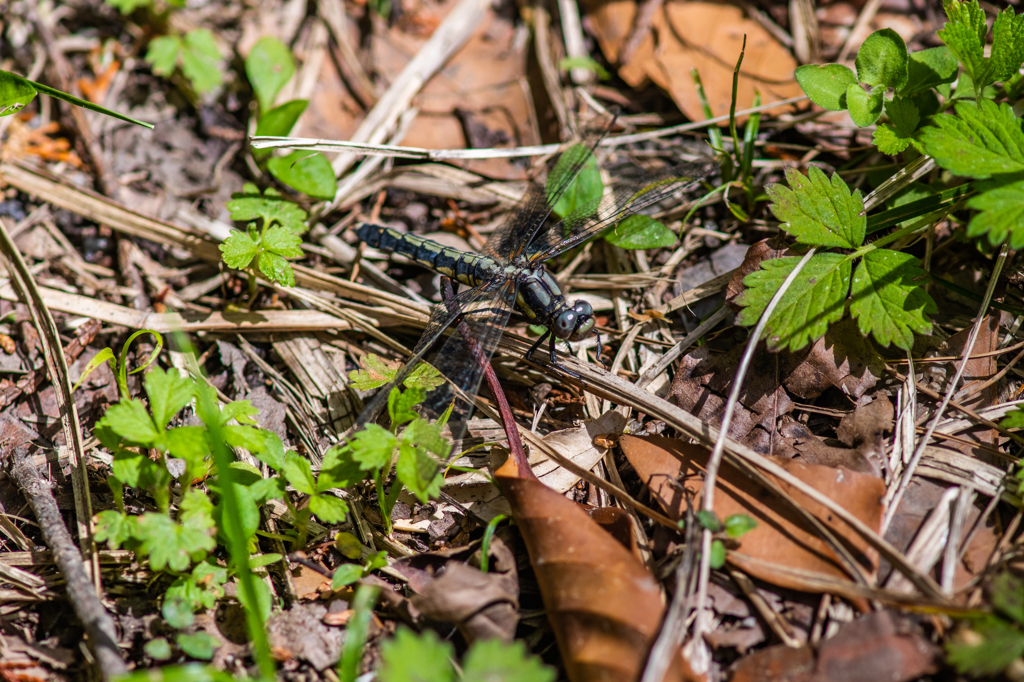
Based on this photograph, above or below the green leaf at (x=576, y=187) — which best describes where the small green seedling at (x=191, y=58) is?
above

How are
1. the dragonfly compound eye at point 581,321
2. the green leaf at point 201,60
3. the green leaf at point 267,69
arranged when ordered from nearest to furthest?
the dragonfly compound eye at point 581,321 < the green leaf at point 267,69 < the green leaf at point 201,60

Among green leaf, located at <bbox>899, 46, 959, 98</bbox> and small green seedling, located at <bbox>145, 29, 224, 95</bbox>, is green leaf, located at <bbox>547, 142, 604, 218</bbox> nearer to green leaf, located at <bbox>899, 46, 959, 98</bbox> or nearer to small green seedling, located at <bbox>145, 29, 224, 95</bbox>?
green leaf, located at <bbox>899, 46, 959, 98</bbox>

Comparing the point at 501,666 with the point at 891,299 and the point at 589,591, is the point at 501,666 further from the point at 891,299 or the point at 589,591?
the point at 891,299

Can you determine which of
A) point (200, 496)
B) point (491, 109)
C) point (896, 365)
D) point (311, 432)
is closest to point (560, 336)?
point (311, 432)

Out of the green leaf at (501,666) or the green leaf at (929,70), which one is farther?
the green leaf at (929,70)

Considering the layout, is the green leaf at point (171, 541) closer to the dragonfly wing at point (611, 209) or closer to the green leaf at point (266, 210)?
the green leaf at point (266, 210)

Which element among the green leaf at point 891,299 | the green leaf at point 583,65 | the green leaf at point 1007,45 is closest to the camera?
the green leaf at point 891,299

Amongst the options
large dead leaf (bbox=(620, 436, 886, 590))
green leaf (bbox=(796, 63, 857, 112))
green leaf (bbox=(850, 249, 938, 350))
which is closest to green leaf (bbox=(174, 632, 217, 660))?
large dead leaf (bbox=(620, 436, 886, 590))

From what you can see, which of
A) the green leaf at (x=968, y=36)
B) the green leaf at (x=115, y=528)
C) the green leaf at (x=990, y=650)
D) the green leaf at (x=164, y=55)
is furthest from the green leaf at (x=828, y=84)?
the green leaf at (x=164, y=55)
